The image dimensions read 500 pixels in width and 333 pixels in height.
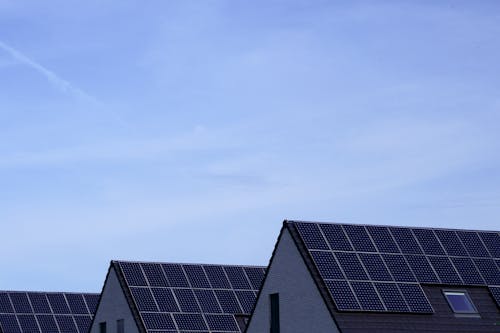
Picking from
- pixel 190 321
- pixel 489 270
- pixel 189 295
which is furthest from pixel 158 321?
pixel 489 270

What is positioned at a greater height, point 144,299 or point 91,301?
point 91,301

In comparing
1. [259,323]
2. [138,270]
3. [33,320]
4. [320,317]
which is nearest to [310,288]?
[320,317]

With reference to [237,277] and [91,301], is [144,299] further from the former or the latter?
[91,301]

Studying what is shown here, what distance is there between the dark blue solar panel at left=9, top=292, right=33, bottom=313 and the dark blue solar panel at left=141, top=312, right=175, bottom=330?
51.5ft

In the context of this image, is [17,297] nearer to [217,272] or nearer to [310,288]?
[217,272]

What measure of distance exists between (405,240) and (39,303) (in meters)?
27.2

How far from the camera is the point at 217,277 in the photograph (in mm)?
45781

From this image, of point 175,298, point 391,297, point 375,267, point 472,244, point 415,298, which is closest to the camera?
point 391,297

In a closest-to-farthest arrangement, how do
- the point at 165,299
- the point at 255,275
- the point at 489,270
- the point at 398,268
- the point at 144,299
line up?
the point at 398,268
the point at 489,270
the point at 144,299
the point at 165,299
the point at 255,275

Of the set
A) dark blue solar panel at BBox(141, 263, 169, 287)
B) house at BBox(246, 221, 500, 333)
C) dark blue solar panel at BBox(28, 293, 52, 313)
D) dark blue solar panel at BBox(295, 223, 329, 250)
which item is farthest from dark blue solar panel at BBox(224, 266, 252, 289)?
dark blue solar panel at BBox(28, 293, 52, 313)

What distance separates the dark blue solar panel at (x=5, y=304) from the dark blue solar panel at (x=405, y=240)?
27266mm

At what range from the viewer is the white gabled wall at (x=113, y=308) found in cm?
4300

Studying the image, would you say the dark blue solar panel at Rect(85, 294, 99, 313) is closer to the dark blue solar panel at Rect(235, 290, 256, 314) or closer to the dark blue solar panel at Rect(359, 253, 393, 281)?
the dark blue solar panel at Rect(235, 290, 256, 314)

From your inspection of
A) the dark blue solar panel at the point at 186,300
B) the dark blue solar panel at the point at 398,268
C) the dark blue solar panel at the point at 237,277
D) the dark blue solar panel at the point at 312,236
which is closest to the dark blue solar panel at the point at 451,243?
the dark blue solar panel at the point at 398,268
